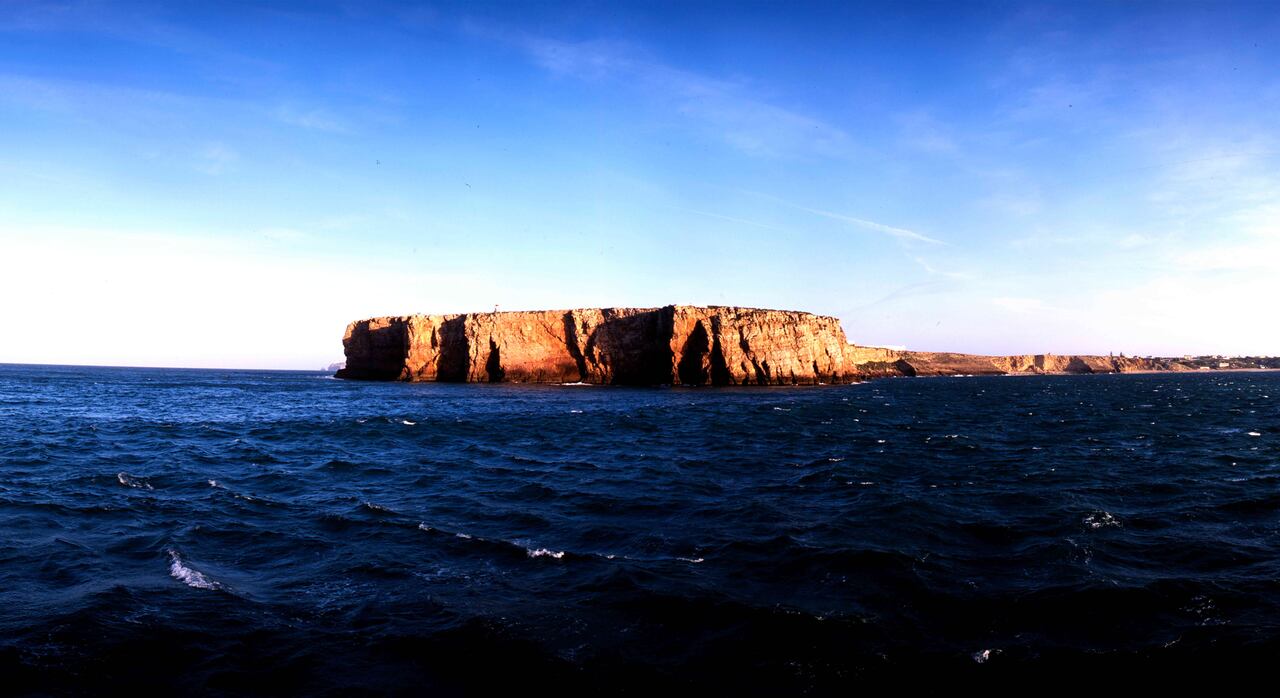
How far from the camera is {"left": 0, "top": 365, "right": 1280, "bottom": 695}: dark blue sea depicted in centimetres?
749

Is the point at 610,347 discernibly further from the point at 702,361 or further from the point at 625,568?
the point at 625,568

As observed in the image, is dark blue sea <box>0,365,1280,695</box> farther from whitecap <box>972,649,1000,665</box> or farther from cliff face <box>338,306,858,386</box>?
cliff face <box>338,306,858,386</box>

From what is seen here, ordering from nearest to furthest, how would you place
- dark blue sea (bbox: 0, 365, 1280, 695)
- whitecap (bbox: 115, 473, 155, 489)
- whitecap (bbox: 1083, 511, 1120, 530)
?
1. dark blue sea (bbox: 0, 365, 1280, 695)
2. whitecap (bbox: 1083, 511, 1120, 530)
3. whitecap (bbox: 115, 473, 155, 489)

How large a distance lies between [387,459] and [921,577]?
1802 cm

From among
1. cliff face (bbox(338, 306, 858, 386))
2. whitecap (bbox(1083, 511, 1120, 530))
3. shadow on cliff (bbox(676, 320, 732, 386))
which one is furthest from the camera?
cliff face (bbox(338, 306, 858, 386))

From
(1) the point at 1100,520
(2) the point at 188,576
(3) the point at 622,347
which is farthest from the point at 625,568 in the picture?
(3) the point at 622,347

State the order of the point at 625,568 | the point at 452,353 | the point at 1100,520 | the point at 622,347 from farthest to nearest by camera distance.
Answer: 1. the point at 452,353
2. the point at 622,347
3. the point at 1100,520
4. the point at 625,568

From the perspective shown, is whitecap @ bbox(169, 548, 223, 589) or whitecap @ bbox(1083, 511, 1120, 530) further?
whitecap @ bbox(1083, 511, 1120, 530)

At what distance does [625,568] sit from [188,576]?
6.90 m

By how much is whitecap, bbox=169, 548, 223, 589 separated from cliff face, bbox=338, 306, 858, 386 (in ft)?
232

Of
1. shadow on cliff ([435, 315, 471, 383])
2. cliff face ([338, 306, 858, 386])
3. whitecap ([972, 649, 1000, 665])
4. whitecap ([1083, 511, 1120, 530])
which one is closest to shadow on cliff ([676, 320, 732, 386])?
cliff face ([338, 306, 858, 386])

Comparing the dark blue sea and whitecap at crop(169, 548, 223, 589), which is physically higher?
whitecap at crop(169, 548, 223, 589)

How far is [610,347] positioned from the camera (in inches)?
3484

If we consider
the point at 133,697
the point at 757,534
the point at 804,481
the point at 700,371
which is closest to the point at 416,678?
the point at 133,697
